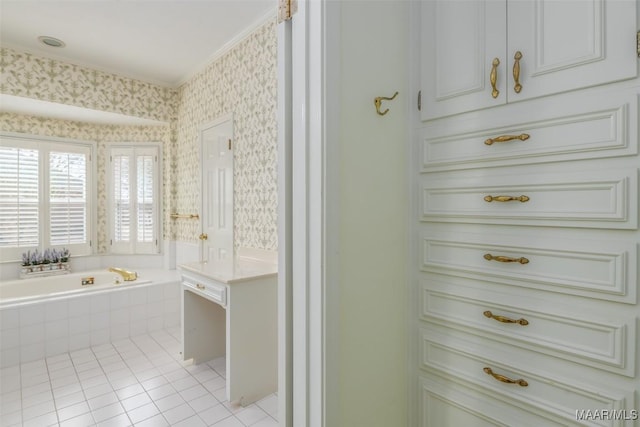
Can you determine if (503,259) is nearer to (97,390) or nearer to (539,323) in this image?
(539,323)

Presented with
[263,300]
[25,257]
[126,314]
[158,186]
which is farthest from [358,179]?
[25,257]

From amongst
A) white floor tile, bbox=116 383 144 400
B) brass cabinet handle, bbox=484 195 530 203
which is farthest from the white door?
brass cabinet handle, bbox=484 195 530 203

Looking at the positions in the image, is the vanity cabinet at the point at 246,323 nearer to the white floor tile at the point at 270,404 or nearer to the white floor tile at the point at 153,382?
the white floor tile at the point at 270,404

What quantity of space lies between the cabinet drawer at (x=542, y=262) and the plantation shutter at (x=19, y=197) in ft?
14.6

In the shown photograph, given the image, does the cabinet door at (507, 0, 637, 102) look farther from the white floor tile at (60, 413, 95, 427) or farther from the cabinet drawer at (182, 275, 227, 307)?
the white floor tile at (60, 413, 95, 427)

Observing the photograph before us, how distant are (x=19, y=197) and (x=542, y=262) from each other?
4820 mm

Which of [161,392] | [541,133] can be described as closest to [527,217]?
[541,133]

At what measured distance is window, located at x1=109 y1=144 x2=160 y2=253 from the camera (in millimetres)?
4090

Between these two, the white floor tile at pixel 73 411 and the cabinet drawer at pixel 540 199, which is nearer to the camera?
the cabinet drawer at pixel 540 199

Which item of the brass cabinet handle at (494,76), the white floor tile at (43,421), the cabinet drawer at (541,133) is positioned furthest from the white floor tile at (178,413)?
the brass cabinet handle at (494,76)

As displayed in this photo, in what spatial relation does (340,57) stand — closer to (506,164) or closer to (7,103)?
(506,164)

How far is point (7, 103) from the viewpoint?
317 centimetres

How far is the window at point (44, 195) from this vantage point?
11.3ft

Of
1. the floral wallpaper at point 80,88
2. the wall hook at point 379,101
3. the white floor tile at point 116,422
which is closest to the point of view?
the wall hook at point 379,101
